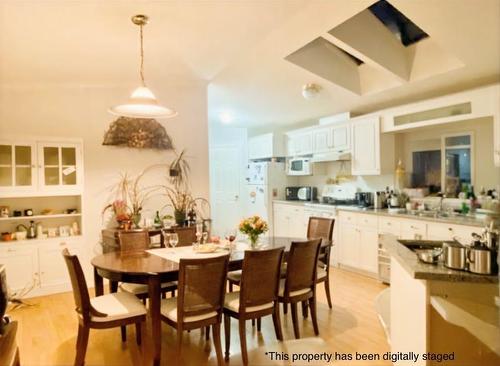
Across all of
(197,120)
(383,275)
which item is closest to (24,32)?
(197,120)

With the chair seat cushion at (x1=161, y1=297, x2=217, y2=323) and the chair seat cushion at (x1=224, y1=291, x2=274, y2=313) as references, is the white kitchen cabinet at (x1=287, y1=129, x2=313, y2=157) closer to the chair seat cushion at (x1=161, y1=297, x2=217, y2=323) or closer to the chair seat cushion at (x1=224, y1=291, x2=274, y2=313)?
the chair seat cushion at (x1=224, y1=291, x2=274, y2=313)

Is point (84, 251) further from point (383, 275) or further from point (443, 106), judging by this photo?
point (443, 106)

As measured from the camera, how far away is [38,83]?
404 cm

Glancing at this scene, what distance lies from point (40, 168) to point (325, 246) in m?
3.38

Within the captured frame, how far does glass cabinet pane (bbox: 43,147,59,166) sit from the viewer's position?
4.00m

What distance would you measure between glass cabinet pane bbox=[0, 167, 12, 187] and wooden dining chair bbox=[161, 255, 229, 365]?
267 centimetres

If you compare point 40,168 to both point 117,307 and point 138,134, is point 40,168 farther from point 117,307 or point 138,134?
point 117,307

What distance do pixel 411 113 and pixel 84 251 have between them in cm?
456

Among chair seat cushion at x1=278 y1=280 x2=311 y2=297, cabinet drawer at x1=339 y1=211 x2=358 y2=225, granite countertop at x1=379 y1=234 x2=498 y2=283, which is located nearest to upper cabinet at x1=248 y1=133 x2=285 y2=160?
cabinet drawer at x1=339 y1=211 x2=358 y2=225

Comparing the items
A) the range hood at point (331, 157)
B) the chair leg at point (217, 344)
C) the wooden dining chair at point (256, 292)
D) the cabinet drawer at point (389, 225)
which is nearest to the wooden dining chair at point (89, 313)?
the chair leg at point (217, 344)

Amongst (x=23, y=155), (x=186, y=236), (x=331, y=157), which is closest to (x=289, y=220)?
(x=331, y=157)

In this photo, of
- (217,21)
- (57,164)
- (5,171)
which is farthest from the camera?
(57,164)

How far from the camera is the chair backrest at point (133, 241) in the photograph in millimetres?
3277

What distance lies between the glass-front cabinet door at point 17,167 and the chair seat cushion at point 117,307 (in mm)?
2048
